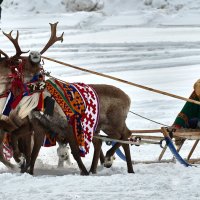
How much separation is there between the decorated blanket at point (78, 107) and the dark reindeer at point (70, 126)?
0.07 m

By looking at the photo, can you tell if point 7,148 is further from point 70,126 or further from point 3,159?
point 70,126

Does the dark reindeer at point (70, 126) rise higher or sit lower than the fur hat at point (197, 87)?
lower

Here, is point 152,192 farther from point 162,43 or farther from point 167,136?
point 162,43

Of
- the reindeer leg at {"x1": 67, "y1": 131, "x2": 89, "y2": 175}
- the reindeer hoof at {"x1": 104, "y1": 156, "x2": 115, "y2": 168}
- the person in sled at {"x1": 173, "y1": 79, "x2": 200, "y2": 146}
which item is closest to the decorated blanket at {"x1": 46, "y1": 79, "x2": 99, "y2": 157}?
the reindeer leg at {"x1": 67, "y1": 131, "x2": 89, "y2": 175}

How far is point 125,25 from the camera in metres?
32.4

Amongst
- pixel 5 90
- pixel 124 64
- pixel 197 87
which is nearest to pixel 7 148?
pixel 5 90

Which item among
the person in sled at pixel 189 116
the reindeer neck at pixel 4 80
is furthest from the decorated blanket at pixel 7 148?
the person in sled at pixel 189 116

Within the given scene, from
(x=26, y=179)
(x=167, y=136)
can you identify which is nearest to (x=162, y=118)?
(x=167, y=136)

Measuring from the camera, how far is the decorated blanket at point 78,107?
305 inches

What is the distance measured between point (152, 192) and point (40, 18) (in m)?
30.0

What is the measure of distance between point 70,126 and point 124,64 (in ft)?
45.2

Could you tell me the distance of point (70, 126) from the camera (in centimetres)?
783

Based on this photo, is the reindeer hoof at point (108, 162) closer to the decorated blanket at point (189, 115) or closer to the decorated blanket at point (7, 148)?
the decorated blanket at point (189, 115)

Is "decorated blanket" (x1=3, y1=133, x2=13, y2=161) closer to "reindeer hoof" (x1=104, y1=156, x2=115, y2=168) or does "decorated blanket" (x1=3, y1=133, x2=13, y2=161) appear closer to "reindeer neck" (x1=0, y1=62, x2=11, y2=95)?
"reindeer neck" (x1=0, y1=62, x2=11, y2=95)
